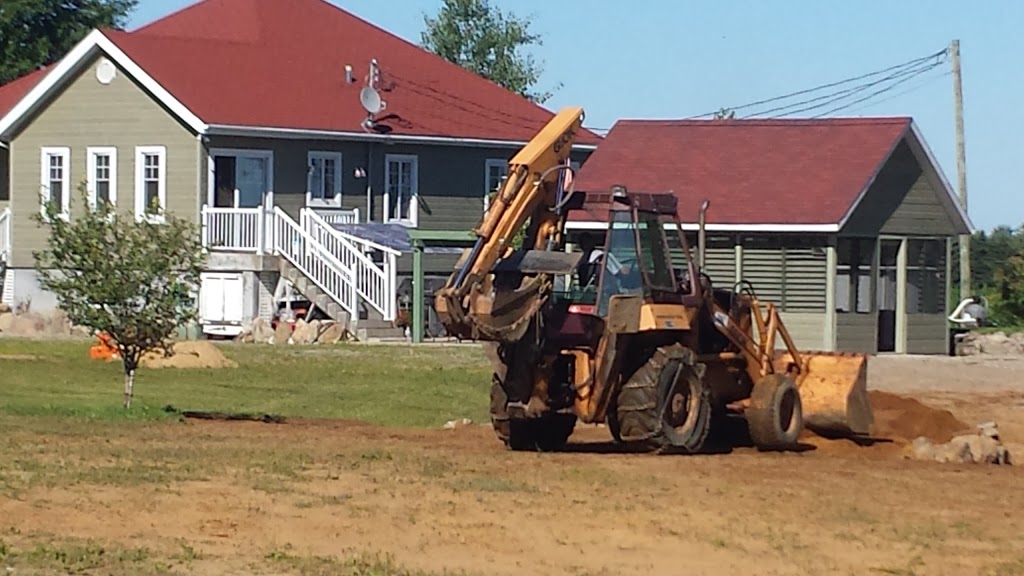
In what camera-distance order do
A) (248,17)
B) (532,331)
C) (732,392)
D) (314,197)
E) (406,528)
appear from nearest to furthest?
(406,528), (532,331), (732,392), (314,197), (248,17)

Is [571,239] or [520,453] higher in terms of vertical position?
[571,239]

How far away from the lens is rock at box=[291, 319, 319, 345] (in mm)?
40844

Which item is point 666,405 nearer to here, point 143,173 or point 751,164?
point 751,164

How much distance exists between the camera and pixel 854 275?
131ft

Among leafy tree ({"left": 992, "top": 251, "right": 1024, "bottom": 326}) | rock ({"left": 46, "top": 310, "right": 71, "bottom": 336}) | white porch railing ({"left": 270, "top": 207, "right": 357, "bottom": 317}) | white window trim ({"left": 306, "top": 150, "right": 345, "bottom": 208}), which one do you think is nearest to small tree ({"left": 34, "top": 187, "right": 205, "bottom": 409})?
white porch railing ({"left": 270, "top": 207, "right": 357, "bottom": 317})

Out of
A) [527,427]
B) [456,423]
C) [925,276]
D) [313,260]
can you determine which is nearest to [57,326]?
[313,260]

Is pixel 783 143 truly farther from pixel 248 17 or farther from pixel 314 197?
pixel 248 17

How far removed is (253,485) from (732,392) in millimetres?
7063

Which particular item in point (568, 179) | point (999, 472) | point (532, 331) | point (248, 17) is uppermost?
point (248, 17)

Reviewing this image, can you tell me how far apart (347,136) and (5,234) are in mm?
9471

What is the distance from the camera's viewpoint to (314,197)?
4578 centimetres

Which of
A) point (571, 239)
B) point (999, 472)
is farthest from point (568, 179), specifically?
point (571, 239)

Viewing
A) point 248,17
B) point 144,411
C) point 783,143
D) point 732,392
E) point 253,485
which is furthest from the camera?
point 248,17

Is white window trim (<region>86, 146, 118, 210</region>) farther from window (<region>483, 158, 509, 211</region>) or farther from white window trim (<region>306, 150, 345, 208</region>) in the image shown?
window (<region>483, 158, 509, 211</region>)
